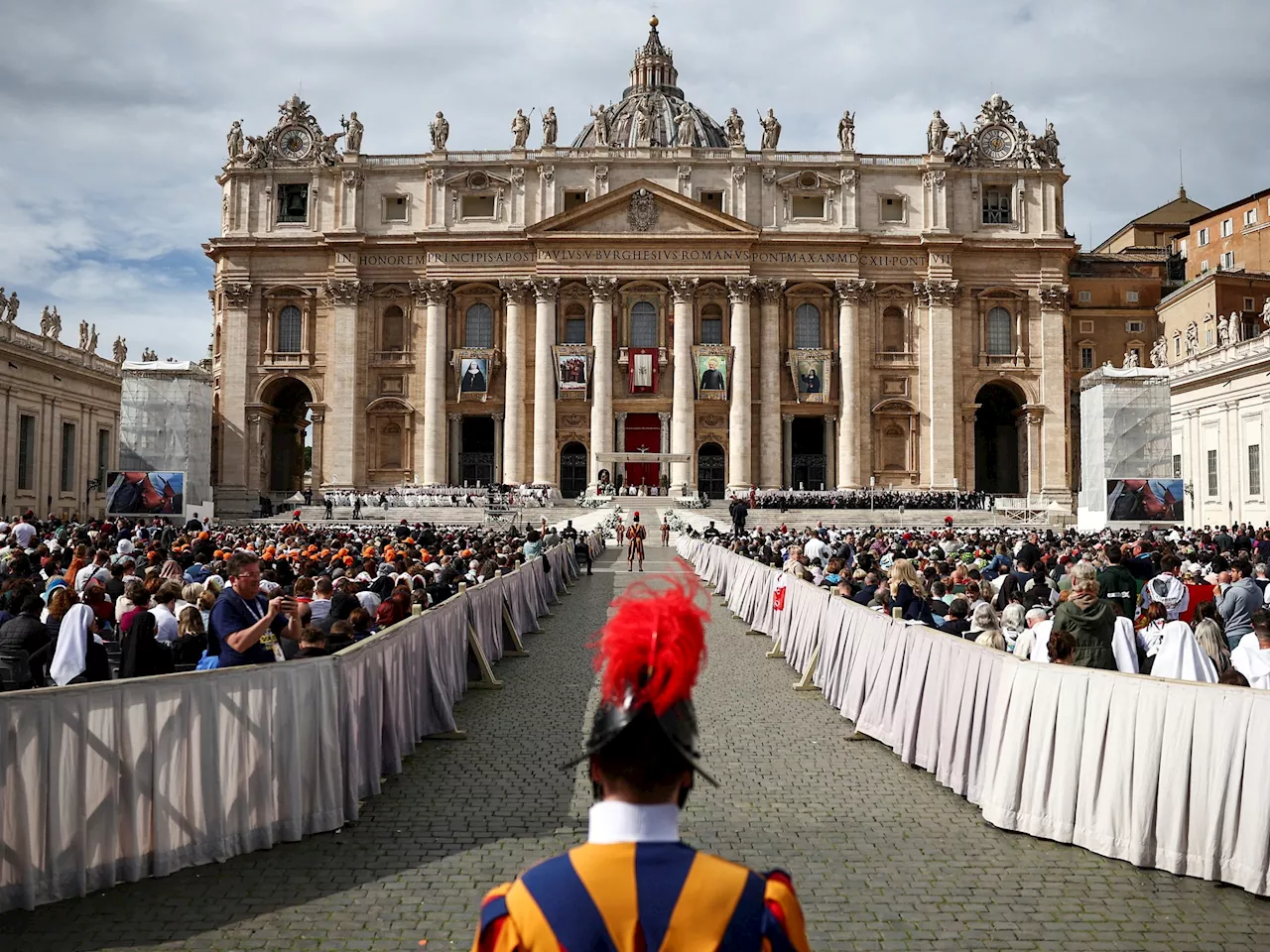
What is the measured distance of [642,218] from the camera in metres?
Result: 57.6

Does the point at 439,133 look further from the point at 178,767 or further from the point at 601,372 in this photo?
the point at 178,767

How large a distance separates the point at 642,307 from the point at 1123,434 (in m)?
29.7

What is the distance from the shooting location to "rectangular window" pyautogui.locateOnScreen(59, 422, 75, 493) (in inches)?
1786

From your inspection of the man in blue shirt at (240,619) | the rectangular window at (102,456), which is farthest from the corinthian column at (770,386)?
the man in blue shirt at (240,619)

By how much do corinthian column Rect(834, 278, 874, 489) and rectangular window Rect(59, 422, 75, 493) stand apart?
1530 inches

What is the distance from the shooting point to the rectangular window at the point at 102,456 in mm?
48375

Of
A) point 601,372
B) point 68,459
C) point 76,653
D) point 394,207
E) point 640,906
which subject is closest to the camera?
point 640,906

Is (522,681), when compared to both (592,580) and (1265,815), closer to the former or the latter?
(1265,815)

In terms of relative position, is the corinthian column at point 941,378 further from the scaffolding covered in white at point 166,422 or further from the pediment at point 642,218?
the scaffolding covered in white at point 166,422

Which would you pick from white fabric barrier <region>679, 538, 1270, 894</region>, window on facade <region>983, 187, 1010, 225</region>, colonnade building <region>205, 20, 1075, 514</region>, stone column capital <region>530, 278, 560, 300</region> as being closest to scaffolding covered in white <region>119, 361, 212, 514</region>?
colonnade building <region>205, 20, 1075, 514</region>

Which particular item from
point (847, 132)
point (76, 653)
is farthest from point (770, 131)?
point (76, 653)

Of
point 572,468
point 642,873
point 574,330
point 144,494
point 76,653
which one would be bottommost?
point 76,653

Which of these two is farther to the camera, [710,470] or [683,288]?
[710,470]

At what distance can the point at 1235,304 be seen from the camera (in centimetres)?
5359
